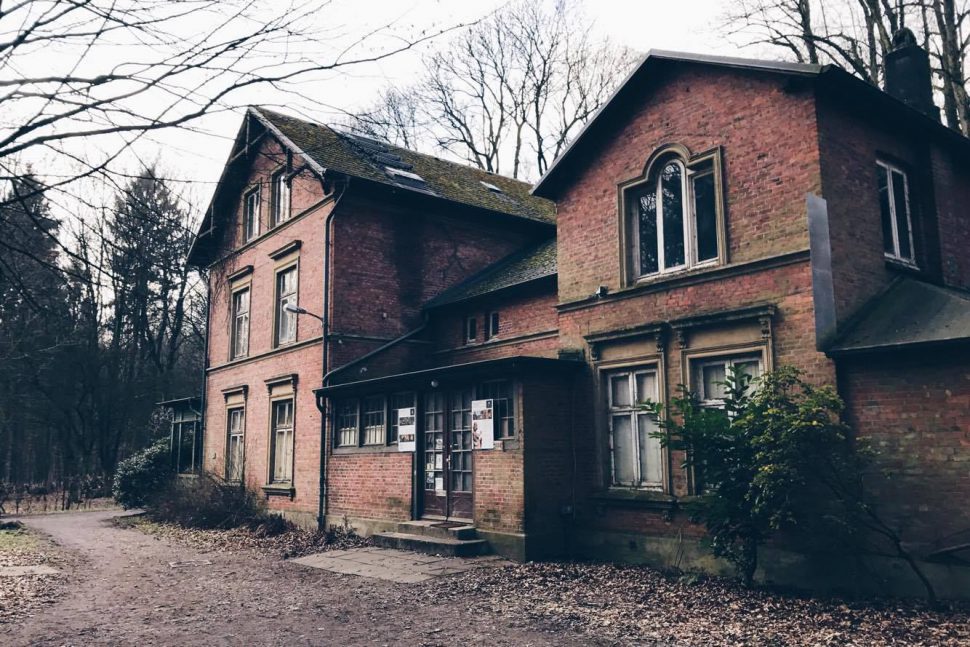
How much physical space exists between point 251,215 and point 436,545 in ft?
41.5

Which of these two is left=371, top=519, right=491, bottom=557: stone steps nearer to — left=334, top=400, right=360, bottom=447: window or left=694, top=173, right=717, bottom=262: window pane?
left=334, top=400, right=360, bottom=447: window

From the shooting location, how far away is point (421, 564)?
1155 cm

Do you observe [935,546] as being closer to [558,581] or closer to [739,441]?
[739,441]

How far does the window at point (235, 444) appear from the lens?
20.1 meters

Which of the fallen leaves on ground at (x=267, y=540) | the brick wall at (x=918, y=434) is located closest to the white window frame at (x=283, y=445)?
the fallen leaves on ground at (x=267, y=540)

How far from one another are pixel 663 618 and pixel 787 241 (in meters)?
4.99

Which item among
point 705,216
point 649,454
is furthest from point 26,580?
point 705,216

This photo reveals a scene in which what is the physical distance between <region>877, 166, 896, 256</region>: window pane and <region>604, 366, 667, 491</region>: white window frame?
3.68 meters

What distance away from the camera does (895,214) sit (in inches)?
439

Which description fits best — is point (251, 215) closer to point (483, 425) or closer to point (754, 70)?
point (483, 425)

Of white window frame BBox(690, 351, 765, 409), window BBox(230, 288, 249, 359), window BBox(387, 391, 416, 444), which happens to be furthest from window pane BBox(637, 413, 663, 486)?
window BBox(230, 288, 249, 359)

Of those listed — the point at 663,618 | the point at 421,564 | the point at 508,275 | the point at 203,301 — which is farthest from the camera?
the point at 203,301

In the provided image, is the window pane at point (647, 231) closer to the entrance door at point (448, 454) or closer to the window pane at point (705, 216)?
the window pane at point (705, 216)

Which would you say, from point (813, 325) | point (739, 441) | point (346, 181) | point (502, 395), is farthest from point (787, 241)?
point (346, 181)
